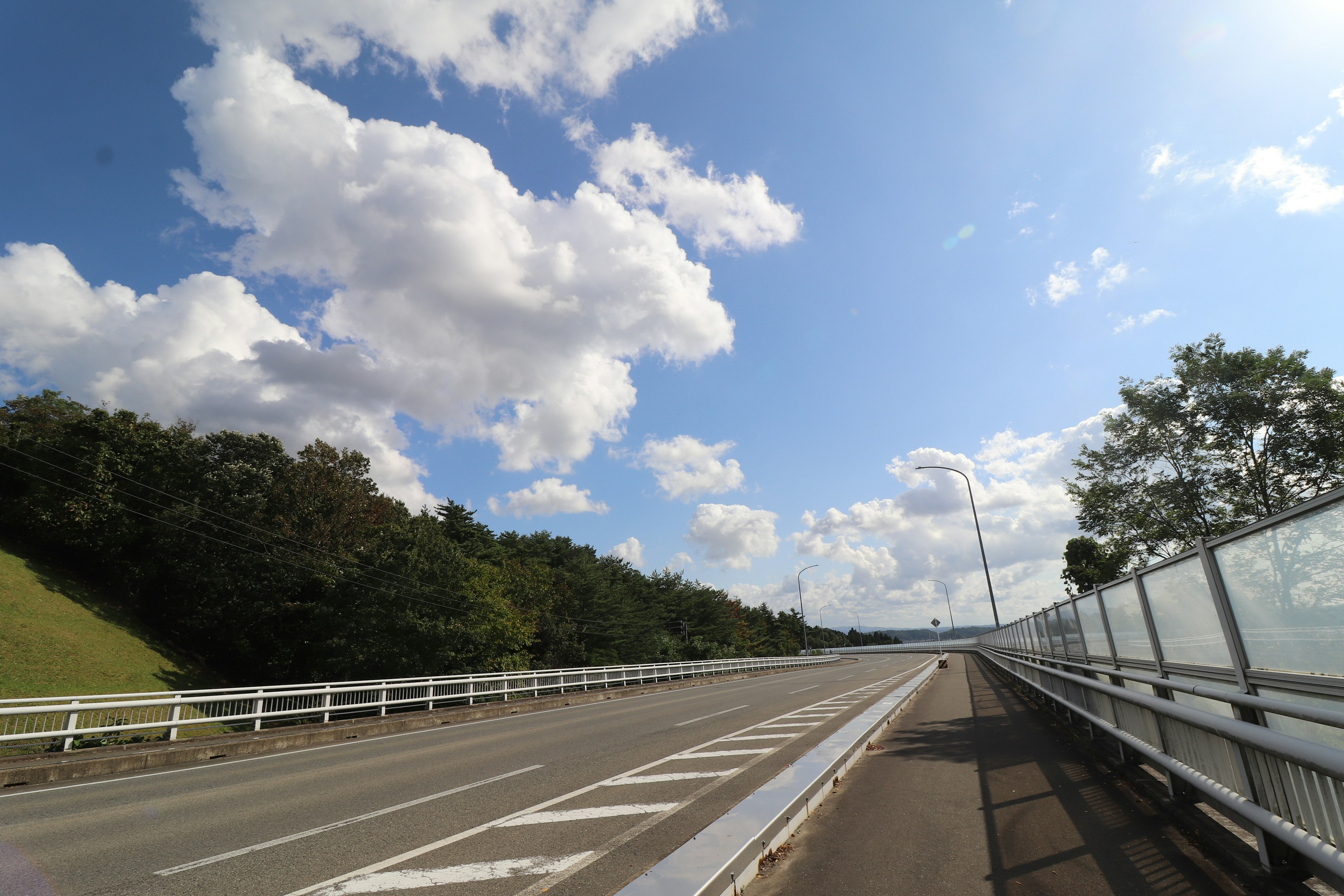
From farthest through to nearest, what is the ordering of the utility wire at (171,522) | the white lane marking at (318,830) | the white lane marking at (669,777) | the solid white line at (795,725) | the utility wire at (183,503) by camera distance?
the utility wire at (183,503), the utility wire at (171,522), the solid white line at (795,725), the white lane marking at (669,777), the white lane marking at (318,830)

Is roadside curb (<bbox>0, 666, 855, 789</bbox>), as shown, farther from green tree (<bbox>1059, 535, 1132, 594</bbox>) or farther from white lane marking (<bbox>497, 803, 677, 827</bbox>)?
green tree (<bbox>1059, 535, 1132, 594</bbox>)

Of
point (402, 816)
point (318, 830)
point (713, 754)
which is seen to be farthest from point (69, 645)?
point (713, 754)

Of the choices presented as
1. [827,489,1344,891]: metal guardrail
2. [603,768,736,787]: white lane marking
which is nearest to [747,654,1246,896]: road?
[827,489,1344,891]: metal guardrail

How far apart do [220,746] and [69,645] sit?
32001 mm

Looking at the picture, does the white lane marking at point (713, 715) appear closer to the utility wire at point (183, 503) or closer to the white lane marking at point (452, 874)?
the white lane marking at point (452, 874)

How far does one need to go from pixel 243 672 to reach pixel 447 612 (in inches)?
767

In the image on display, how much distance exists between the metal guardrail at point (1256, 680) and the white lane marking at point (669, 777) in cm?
466

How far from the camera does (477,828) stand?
611 centimetres


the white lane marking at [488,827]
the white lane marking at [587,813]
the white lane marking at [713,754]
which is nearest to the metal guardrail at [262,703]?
the white lane marking at [488,827]

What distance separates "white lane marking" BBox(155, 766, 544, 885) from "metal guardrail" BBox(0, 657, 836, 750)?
7.65 meters

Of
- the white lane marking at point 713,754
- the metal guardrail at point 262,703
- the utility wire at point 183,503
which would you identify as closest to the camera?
the white lane marking at point 713,754

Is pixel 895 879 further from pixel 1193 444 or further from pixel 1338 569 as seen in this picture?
pixel 1193 444

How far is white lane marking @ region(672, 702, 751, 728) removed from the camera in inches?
564

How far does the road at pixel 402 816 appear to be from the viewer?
486 cm
